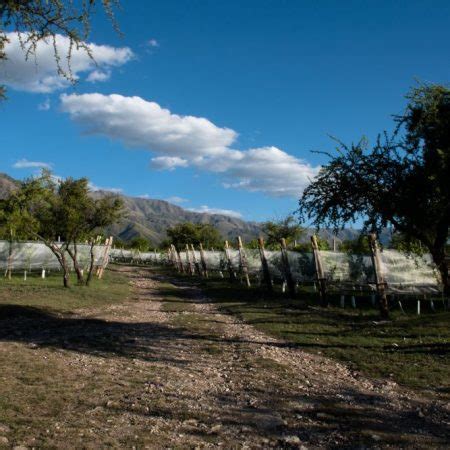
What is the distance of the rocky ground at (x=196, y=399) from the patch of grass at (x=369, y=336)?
691 millimetres

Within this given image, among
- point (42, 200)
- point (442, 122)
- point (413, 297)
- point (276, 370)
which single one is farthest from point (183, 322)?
point (42, 200)

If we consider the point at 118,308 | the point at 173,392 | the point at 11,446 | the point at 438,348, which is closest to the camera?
the point at 11,446

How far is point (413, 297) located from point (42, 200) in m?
21.0

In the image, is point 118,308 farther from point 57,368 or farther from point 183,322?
point 57,368

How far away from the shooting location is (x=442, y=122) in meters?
11.6

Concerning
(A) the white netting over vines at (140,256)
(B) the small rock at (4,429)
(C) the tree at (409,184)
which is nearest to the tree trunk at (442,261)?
(C) the tree at (409,184)

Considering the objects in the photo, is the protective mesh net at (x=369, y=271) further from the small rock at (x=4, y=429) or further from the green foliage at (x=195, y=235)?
the green foliage at (x=195, y=235)

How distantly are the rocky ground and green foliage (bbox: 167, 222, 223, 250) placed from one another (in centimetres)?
7160

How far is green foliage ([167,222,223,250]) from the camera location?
278 feet

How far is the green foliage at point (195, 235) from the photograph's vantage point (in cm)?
8462

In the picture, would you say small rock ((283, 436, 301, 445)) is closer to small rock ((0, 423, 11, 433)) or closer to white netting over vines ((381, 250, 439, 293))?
small rock ((0, 423, 11, 433))

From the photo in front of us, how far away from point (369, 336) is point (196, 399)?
741 cm

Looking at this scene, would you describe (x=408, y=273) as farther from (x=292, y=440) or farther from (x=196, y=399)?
(x=292, y=440)

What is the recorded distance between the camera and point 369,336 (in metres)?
13.2
